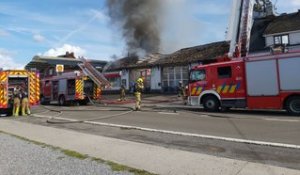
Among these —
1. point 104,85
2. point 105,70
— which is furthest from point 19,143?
point 105,70

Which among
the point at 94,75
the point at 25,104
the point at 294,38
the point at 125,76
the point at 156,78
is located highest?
the point at 294,38

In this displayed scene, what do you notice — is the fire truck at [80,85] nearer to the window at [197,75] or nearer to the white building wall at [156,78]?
the window at [197,75]

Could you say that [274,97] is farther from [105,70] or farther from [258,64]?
[105,70]

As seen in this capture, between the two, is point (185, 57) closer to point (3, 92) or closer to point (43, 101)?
point (43, 101)

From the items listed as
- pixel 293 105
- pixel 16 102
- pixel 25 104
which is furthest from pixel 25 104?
pixel 293 105

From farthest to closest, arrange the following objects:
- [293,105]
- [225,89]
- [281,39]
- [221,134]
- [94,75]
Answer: [281,39]
[94,75]
[225,89]
[293,105]
[221,134]

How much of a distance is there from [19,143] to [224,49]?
27.8 metres

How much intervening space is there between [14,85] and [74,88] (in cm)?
642

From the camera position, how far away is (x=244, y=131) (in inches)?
462

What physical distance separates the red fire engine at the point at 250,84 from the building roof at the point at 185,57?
14542 mm

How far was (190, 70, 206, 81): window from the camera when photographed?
20.1m

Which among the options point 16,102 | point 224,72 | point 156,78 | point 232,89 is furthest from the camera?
point 156,78

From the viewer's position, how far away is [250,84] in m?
18.0

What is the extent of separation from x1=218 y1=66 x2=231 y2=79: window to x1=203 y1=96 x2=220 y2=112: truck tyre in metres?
1.16
